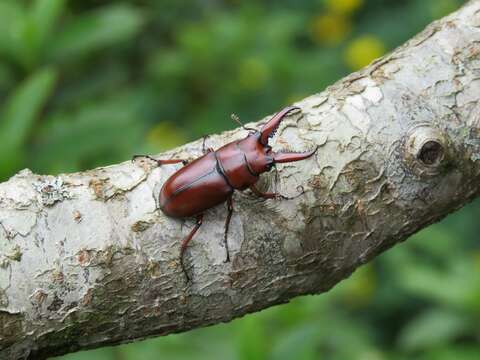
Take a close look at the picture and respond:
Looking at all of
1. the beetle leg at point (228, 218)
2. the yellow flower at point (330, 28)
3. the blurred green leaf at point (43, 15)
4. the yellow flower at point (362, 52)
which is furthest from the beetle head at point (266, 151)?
the yellow flower at point (330, 28)

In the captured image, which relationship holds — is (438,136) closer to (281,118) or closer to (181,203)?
(281,118)

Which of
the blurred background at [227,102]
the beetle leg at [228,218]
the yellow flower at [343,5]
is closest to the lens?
the beetle leg at [228,218]

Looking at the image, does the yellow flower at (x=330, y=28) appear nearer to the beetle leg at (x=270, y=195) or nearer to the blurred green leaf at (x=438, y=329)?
the blurred green leaf at (x=438, y=329)

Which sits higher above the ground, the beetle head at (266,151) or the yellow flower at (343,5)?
the yellow flower at (343,5)

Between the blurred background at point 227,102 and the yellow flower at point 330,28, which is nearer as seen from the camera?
the blurred background at point 227,102

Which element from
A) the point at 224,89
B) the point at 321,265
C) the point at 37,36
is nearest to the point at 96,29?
the point at 37,36

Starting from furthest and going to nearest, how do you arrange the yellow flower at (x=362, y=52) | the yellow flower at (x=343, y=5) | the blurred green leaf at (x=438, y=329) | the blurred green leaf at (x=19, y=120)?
the yellow flower at (x=343, y=5) → the yellow flower at (x=362, y=52) → the blurred green leaf at (x=438, y=329) → the blurred green leaf at (x=19, y=120)

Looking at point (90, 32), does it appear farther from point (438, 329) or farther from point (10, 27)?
point (438, 329)

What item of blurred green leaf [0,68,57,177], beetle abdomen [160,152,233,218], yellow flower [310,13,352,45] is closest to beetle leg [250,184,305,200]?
beetle abdomen [160,152,233,218]

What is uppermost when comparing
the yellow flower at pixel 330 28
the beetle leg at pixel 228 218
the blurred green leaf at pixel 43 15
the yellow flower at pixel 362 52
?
the yellow flower at pixel 330 28
